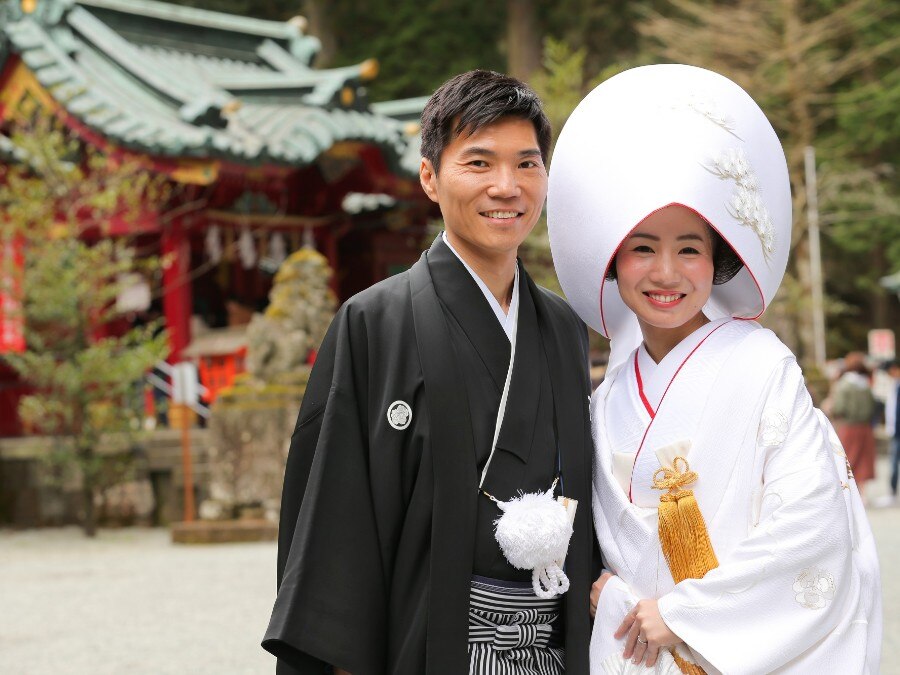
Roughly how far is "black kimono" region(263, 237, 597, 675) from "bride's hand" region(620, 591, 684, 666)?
0.10m

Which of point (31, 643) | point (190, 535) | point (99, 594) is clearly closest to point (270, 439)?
point (190, 535)

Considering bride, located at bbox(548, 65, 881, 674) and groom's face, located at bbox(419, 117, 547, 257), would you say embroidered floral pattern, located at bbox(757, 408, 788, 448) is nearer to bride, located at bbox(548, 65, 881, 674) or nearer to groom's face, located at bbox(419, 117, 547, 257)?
bride, located at bbox(548, 65, 881, 674)

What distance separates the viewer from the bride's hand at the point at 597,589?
2.72 metres

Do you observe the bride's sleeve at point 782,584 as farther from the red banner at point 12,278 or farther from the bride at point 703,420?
the red banner at point 12,278

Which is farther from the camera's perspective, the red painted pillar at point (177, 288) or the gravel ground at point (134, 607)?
the red painted pillar at point (177, 288)

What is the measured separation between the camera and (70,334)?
11555mm

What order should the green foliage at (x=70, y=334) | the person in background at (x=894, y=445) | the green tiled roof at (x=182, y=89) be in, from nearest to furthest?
the green foliage at (x=70, y=334) → the person in background at (x=894, y=445) → the green tiled roof at (x=182, y=89)

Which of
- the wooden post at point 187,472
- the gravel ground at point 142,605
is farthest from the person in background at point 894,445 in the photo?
the wooden post at point 187,472

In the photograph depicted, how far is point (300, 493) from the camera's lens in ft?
8.73

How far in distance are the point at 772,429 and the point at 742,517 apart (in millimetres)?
196

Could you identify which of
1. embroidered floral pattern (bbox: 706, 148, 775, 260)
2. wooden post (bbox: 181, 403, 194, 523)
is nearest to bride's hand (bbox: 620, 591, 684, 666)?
embroidered floral pattern (bbox: 706, 148, 775, 260)

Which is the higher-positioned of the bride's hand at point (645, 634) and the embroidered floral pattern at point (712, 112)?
the embroidered floral pattern at point (712, 112)

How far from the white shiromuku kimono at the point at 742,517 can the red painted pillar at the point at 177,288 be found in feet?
38.7

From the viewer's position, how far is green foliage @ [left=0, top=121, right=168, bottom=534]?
36.8 feet
